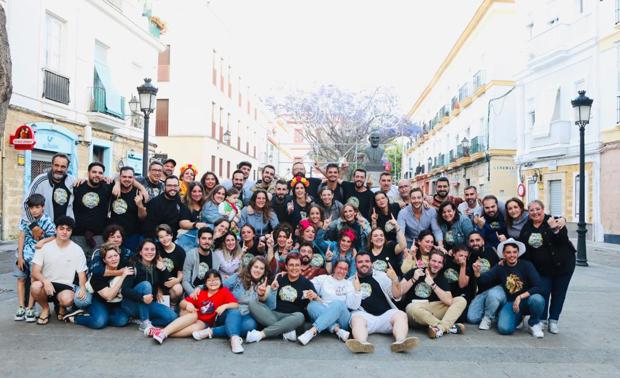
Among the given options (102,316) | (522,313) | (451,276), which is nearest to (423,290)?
(451,276)

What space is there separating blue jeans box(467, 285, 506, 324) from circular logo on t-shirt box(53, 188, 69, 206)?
497cm

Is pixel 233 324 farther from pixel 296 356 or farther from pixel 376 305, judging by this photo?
pixel 376 305

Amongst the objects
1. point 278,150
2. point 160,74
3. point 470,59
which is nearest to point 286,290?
point 160,74

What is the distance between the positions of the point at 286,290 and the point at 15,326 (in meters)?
2.95

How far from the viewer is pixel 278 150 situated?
60.2 metres

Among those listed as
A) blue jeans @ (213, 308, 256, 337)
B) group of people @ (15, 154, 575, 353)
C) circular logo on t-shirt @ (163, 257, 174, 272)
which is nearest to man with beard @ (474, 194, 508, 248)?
group of people @ (15, 154, 575, 353)

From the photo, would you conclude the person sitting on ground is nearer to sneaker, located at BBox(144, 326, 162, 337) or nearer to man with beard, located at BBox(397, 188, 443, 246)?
man with beard, located at BBox(397, 188, 443, 246)

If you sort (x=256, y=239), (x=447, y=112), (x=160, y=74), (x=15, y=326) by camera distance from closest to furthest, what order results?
(x=15, y=326), (x=256, y=239), (x=160, y=74), (x=447, y=112)

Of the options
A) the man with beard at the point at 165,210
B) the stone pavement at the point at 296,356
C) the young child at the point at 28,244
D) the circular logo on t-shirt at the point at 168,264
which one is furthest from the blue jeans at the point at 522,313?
the young child at the point at 28,244

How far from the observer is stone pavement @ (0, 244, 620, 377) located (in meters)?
4.46

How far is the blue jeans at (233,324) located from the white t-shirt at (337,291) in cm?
86

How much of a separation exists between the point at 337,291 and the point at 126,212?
2829 mm

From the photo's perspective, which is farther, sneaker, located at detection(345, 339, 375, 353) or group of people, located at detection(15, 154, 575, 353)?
group of people, located at detection(15, 154, 575, 353)

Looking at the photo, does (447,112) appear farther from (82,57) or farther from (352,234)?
(352,234)
